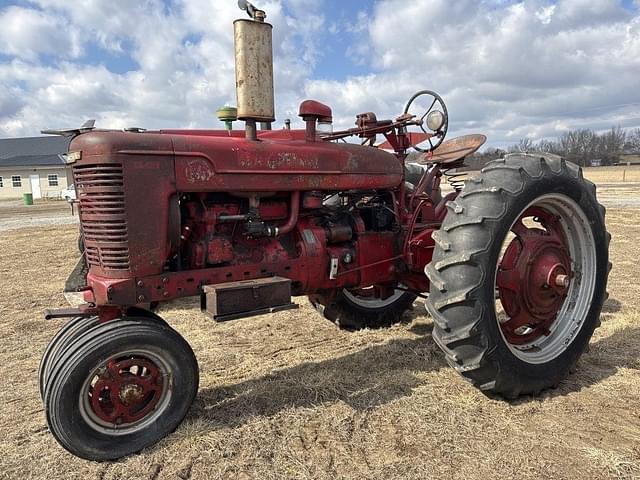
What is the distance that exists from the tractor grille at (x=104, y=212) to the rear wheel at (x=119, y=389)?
0.38 meters

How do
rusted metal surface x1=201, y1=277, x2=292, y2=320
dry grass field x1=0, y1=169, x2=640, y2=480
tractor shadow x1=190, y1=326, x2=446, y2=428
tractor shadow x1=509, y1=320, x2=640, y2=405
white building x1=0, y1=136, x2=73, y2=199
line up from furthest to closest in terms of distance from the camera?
1. white building x1=0, y1=136, x2=73, y2=199
2. tractor shadow x1=509, y1=320, x2=640, y2=405
3. tractor shadow x1=190, y1=326, x2=446, y2=428
4. rusted metal surface x1=201, y1=277, x2=292, y2=320
5. dry grass field x1=0, y1=169, x2=640, y2=480

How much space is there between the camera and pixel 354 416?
321 cm

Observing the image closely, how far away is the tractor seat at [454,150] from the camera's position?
443 centimetres

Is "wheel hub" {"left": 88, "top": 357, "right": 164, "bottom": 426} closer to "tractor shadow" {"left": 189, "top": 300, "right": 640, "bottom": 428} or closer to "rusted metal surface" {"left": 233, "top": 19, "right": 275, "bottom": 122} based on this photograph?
"tractor shadow" {"left": 189, "top": 300, "right": 640, "bottom": 428}

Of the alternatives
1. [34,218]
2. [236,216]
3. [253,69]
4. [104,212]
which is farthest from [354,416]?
[34,218]

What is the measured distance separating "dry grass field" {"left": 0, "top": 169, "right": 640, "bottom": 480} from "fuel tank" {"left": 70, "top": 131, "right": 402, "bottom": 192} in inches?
56.1

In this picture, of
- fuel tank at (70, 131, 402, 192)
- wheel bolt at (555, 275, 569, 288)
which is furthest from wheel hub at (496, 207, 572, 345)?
fuel tank at (70, 131, 402, 192)

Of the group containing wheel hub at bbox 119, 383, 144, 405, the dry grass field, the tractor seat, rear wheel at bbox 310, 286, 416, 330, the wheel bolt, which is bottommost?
the dry grass field

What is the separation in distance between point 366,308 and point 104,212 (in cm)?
280

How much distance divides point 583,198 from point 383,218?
1.46 metres

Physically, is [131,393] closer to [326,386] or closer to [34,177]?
[326,386]

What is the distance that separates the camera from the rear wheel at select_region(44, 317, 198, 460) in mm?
2699

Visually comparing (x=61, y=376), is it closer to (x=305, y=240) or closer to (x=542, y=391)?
(x=305, y=240)

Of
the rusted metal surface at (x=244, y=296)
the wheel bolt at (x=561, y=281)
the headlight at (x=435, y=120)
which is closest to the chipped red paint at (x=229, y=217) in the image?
the rusted metal surface at (x=244, y=296)
